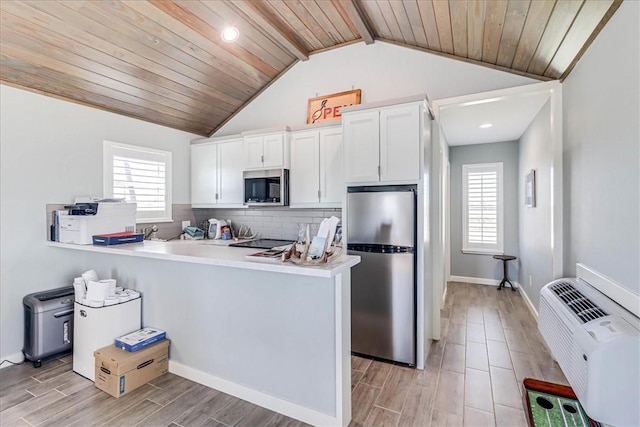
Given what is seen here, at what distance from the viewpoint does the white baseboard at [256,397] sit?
195cm

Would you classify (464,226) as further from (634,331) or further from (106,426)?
(106,426)

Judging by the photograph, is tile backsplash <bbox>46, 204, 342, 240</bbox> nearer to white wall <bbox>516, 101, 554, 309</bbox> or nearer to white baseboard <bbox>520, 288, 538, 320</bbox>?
white wall <bbox>516, 101, 554, 309</bbox>

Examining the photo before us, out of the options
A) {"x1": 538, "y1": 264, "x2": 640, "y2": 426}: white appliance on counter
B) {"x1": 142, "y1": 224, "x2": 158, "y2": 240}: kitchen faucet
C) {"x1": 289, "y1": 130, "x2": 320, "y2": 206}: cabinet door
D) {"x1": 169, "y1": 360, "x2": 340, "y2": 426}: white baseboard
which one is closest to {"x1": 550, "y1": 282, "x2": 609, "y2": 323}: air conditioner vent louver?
{"x1": 538, "y1": 264, "x2": 640, "y2": 426}: white appliance on counter

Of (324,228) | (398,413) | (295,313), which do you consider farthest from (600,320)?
(295,313)

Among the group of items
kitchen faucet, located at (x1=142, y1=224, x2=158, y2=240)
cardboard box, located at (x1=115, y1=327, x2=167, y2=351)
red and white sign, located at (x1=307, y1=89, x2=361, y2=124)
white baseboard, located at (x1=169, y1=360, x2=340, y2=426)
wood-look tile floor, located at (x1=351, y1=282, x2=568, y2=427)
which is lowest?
wood-look tile floor, located at (x1=351, y1=282, x2=568, y2=427)

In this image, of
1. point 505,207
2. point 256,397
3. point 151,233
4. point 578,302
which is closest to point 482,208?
point 505,207

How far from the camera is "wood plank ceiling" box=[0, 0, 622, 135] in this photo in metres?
2.24

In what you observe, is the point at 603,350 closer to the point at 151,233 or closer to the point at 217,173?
the point at 217,173

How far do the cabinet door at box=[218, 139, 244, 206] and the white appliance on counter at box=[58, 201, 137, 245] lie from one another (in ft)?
3.88

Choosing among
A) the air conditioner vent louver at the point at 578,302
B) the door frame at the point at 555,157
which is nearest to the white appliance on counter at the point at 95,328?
the air conditioner vent louver at the point at 578,302

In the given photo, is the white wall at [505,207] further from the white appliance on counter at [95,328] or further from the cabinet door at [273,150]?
the white appliance on counter at [95,328]

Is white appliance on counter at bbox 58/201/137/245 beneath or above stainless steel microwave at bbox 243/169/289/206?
beneath

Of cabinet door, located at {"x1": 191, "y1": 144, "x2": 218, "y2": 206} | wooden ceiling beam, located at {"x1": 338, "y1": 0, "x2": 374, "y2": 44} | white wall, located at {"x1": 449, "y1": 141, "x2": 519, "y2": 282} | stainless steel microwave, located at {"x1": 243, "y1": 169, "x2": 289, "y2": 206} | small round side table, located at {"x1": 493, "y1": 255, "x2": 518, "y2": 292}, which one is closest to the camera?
wooden ceiling beam, located at {"x1": 338, "y1": 0, "x2": 374, "y2": 44}

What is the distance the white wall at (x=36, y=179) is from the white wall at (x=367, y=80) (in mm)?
1715
